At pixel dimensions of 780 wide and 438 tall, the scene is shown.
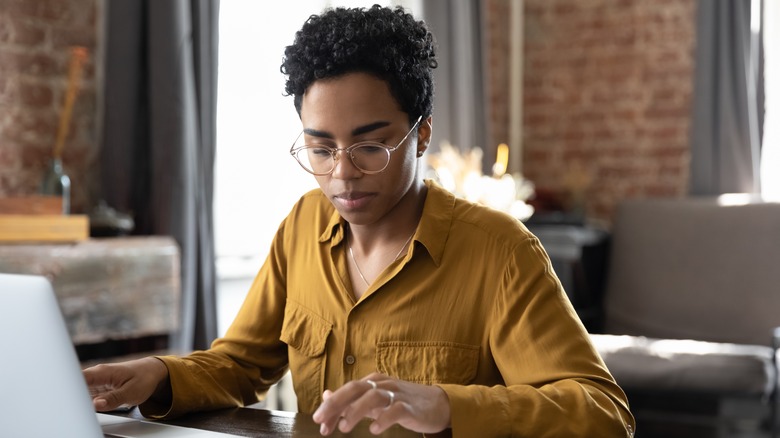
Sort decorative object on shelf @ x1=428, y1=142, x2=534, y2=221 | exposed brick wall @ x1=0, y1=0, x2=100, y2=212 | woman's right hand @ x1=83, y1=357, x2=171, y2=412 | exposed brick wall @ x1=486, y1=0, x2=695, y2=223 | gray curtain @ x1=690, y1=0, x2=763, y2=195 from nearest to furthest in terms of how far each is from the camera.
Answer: woman's right hand @ x1=83, y1=357, x2=171, y2=412
exposed brick wall @ x1=0, y1=0, x2=100, y2=212
decorative object on shelf @ x1=428, y1=142, x2=534, y2=221
gray curtain @ x1=690, y1=0, x2=763, y2=195
exposed brick wall @ x1=486, y1=0, x2=695, y2=223

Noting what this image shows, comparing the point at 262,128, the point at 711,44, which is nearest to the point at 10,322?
the point at 262,128

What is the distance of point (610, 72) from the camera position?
4.93m

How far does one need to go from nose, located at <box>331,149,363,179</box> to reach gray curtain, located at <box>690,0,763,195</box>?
3.42m

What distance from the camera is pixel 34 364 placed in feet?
2.69

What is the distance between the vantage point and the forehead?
130cm

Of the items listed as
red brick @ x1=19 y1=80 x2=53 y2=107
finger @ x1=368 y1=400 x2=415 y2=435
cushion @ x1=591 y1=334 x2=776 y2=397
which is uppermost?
red brick @ x1=19 y1=80 x2=53 y2=107

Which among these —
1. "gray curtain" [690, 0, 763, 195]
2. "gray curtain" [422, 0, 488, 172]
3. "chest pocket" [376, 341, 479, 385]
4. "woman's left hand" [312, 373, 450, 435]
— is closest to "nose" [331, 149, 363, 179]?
"chest pocket" [376, 341, 479, 385]

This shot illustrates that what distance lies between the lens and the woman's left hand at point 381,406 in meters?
0.94

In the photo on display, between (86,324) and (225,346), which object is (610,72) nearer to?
(86,324)

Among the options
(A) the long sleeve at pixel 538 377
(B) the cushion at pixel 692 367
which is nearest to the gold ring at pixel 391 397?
(A) the long sleeve at pixel 538 377

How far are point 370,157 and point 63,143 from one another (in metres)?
2.07

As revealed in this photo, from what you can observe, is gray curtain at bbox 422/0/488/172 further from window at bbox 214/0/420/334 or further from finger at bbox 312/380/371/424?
finger at bbox 312/380/371/424

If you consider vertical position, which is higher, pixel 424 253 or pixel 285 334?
pixel 424 253

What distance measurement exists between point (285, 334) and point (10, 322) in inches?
28.2
